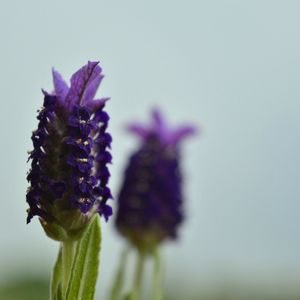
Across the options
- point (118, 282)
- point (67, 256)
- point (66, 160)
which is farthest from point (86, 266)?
point (118, 282)

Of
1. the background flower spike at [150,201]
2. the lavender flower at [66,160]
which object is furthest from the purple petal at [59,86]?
the background flower spike at [150,201]

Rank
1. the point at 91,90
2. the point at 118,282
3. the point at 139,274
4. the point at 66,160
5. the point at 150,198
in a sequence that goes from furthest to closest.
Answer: the point at 150,198
the point at 139,274
the point at 118,282
the point at 91,90
the point at 66,160

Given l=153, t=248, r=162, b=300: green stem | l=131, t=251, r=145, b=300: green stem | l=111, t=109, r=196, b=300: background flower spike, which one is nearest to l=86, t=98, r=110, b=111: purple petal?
l=153, t=248, r=162, b=300: green stem

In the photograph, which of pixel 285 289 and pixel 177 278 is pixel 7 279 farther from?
pixel 285 289

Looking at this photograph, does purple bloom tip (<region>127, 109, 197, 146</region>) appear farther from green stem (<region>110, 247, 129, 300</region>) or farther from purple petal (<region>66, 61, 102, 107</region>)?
purple petal (<region>66, 61, 102, 107</region>)

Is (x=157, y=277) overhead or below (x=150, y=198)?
below

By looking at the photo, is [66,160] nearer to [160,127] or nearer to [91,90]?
[91,90]
